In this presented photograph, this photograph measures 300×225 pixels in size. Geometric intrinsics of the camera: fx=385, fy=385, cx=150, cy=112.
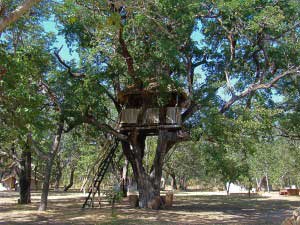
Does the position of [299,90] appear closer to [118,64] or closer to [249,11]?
[249,11]

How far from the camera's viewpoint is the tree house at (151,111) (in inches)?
790

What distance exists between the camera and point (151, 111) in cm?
2122

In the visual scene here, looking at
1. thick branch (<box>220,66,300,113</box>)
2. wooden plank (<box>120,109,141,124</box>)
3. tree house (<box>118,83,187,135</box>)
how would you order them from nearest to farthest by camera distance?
thick branch (<box>220,66,300,113</box>) < tree house (<box>118,83,187,135</box>) < wooden plank (<box>120,109,141,124</box>)

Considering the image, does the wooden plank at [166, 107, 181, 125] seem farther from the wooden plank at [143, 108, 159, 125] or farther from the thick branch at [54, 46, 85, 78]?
the thick branch at [54, 46, 85, 78]

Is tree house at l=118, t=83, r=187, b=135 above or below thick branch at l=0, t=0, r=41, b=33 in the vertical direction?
above

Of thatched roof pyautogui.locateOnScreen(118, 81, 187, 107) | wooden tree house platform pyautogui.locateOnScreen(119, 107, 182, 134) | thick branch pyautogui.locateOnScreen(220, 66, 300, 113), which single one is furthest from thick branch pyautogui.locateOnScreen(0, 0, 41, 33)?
wooden tree house platform pyautogui.locateOnScreen(119, 107, 182, 134)

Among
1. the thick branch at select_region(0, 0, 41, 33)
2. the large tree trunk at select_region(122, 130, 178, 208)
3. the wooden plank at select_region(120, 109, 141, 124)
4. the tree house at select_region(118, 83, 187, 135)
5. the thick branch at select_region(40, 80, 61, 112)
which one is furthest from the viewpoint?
the wooden plank at select_region(120, 109, 141, 124)

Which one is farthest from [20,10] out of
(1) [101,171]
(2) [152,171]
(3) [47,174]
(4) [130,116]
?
(1) [101,171]

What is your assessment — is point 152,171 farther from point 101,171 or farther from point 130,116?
point 130,116

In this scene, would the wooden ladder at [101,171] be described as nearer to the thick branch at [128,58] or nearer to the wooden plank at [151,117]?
the wooden plank at [151,117]

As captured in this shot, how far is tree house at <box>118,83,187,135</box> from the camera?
20.1 meters

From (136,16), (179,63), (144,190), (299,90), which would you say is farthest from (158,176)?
(136,16)

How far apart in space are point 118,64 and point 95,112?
3342 mm

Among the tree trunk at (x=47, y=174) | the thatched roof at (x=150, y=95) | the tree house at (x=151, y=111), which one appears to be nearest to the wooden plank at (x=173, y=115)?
the tree house at (x=151, y=111)
